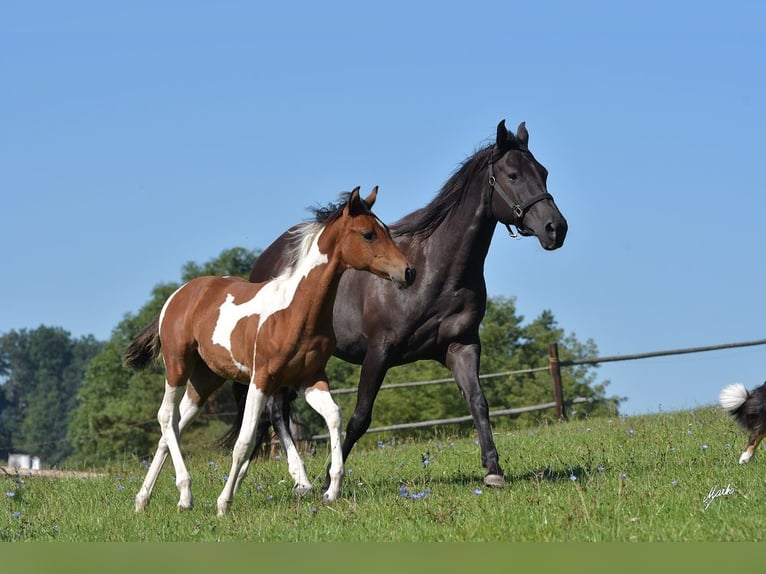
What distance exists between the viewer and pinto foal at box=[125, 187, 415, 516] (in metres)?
7.32

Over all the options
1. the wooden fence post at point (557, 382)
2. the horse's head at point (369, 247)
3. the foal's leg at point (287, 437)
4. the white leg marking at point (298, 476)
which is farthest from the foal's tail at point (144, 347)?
the wooden fence post at point (557, 382)

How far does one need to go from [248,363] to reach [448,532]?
2.64 m

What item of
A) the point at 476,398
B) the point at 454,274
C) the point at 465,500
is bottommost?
the point at 465,500

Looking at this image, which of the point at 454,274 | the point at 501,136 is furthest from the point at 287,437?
the point at 501,136

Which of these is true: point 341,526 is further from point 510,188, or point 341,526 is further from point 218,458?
point 218,458

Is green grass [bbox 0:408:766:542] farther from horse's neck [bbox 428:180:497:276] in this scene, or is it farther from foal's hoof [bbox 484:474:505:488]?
horse's neck [bbox 428:180:497:276]

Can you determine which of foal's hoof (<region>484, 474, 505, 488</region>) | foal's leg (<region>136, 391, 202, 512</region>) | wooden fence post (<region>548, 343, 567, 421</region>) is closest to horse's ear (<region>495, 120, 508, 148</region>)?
foal's hoof (<region>484, 474, 505, 488</region>)

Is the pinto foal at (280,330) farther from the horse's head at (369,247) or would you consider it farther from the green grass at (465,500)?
the green grass at (465,500)

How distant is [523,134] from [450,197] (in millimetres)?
836

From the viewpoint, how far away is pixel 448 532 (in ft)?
18.3

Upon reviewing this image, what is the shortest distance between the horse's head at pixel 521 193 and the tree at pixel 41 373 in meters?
117

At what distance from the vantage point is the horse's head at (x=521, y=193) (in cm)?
820

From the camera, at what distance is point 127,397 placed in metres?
50.8

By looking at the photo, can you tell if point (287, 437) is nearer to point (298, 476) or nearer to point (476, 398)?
point (298, 476)
